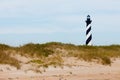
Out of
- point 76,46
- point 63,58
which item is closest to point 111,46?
point 76,46

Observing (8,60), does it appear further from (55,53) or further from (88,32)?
(88,32)

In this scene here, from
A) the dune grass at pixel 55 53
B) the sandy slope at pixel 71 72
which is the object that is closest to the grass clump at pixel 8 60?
the dune grass at pixel 55 53

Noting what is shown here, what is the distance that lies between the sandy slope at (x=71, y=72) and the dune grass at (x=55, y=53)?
457mm

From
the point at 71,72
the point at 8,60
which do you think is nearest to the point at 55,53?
the point at 71,72

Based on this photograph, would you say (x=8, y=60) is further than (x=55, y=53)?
No

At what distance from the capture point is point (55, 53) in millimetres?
22625

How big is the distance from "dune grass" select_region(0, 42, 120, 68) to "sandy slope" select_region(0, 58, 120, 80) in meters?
0.46

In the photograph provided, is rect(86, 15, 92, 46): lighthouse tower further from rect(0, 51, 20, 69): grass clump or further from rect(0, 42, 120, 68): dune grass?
rect(0, 51, 20, 69): grass clump

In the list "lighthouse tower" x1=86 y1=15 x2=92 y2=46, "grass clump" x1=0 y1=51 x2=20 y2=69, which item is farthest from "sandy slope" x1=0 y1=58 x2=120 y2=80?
"lighthouse tower" x1=86 y1=15 x2=92 y2=46

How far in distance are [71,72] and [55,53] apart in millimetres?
2597

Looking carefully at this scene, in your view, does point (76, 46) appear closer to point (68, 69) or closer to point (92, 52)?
point (92, 52)

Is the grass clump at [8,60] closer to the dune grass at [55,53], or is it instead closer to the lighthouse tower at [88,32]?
the dune grass at [55,53]

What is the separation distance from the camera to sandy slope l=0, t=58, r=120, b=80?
1852cm

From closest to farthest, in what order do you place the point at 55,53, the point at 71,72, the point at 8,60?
the point at 8,60, the point at 71,72, the point at 55,53
